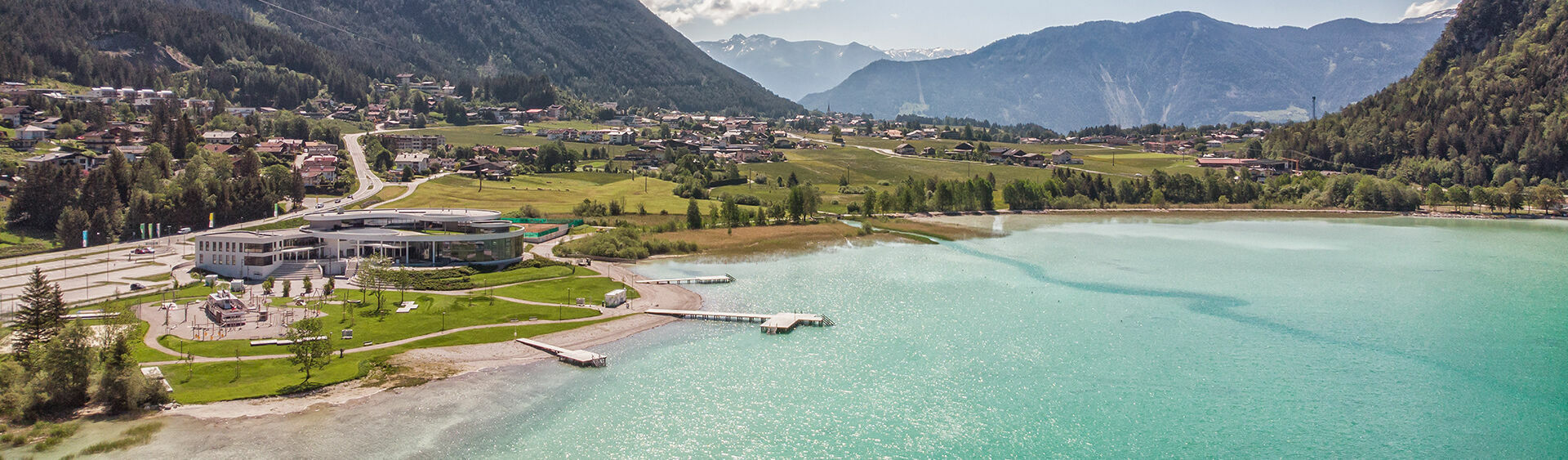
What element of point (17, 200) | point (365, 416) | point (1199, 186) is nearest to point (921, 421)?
point (365, 416)

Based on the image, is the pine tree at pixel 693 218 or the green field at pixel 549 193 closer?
the pine tree at pixel 693 218

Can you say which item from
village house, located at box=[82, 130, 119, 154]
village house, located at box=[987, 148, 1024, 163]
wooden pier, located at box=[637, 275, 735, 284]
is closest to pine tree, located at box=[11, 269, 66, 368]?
wooden pier, located at box=[637, 275, 735, 284]

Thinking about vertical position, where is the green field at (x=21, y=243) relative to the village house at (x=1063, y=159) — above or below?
below

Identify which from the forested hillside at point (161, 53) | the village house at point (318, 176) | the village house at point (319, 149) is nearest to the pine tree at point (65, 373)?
the village house at point (318, 176)

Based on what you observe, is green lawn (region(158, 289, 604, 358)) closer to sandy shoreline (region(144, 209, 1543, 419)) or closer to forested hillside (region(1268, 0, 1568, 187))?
sandy shoreline (region(144, 209, 1543, 419))

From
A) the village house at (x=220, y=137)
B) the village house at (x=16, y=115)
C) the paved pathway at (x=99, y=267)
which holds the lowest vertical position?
the paved pathway at (x=99, y=267)

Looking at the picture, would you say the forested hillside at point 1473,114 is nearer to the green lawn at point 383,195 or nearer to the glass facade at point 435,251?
the glass facade at point 435,251

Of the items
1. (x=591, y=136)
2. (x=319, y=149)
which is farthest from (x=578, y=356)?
(x=591, y=136)
